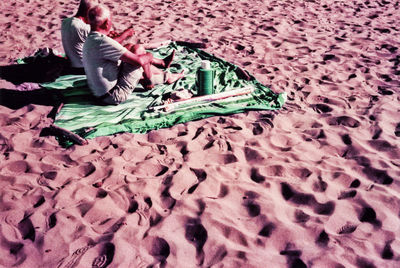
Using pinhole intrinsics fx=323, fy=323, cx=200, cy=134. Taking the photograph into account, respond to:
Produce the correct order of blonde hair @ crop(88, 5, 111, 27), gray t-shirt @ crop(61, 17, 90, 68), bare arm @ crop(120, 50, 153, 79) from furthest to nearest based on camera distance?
gray t-shirt @ crop(61, 17, 90, 68) → bare arm @ crop(120, 50, 153, 79) → blonde hair @ crop(88, 5, 111, 27)

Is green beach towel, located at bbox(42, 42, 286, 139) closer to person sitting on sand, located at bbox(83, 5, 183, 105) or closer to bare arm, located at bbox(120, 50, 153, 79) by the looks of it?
person sitting on sand, located at bbox(83, 5, 183, 105)

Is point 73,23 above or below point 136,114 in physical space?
above

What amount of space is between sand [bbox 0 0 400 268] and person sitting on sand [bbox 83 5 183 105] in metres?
0.72

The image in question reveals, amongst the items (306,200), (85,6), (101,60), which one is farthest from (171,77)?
(306,200)

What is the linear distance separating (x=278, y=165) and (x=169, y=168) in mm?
1009

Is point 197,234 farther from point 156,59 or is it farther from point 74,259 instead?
point 156,59

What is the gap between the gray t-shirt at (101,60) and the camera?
352cm

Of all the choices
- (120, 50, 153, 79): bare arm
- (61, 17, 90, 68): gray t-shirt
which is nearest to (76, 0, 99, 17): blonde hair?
(61, 17, 90, 68): gray t-shirt

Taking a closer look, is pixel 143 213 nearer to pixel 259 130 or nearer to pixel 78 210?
pixel 78 210

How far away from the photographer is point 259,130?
140 inches

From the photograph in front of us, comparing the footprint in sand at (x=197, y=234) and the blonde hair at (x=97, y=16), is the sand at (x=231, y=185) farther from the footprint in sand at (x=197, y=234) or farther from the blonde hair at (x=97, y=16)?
the blonde hair at (x=97, y=16)

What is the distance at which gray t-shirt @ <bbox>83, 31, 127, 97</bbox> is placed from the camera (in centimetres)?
352

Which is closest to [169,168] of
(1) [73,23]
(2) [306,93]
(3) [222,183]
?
(3) [222,183]

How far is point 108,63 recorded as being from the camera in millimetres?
3744
